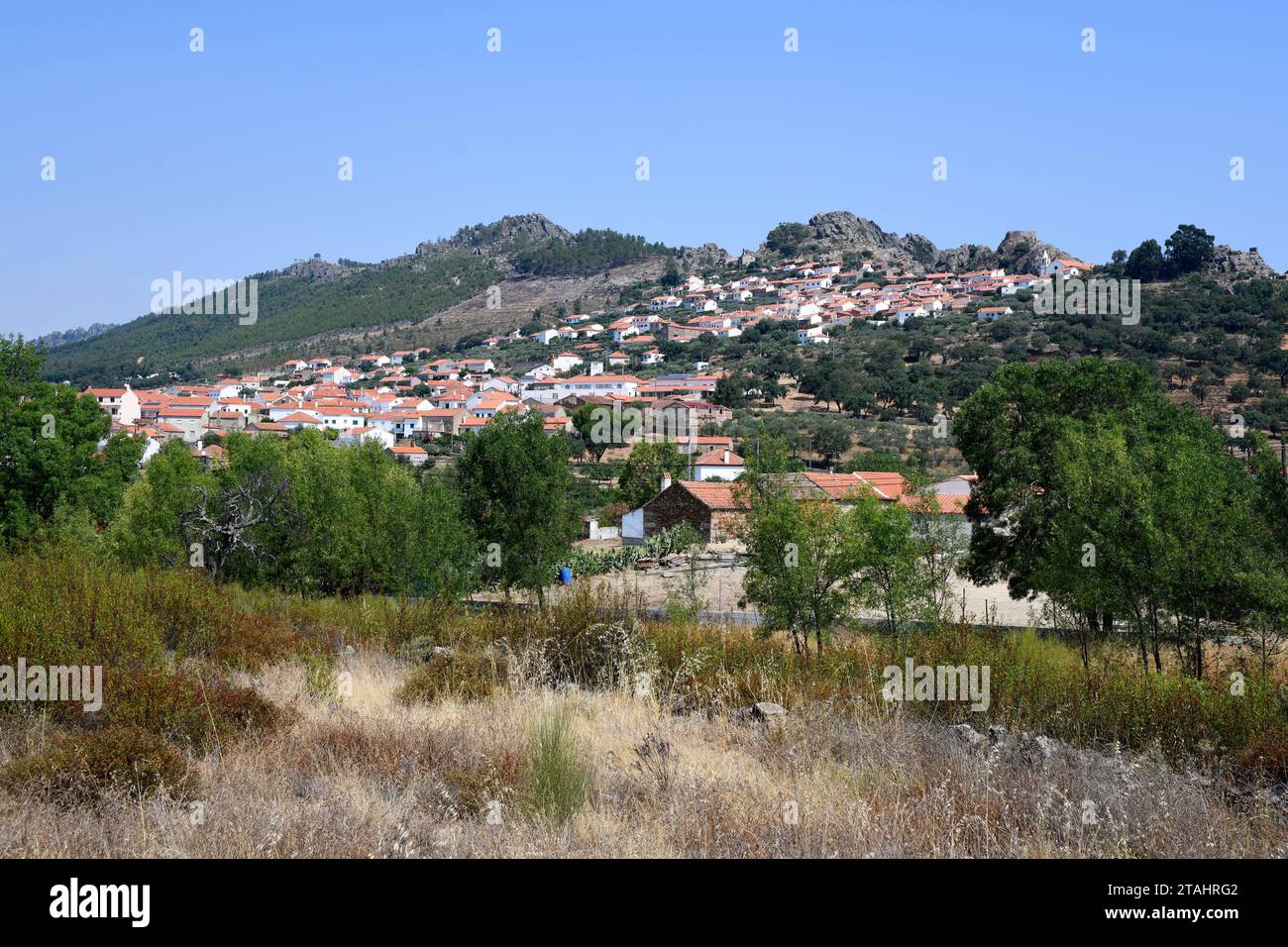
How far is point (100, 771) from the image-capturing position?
5.19 meters

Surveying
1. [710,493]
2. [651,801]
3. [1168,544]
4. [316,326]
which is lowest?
[710,493]

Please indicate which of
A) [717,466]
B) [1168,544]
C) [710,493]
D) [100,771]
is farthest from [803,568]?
[717,466]

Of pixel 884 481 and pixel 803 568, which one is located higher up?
pixel 803 568

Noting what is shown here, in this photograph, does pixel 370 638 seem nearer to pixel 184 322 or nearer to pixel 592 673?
pixel 592 673

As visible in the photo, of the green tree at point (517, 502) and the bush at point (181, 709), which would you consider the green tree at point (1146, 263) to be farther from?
the bush at point (181, 709)

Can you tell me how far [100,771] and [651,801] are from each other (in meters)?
2.99

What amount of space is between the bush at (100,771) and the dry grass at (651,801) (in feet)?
0.32

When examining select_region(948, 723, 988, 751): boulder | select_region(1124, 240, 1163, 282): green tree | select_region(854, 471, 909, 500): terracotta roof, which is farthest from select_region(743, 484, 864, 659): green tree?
select_region(1124, 240, 1163, 282): green tree

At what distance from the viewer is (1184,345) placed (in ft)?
257

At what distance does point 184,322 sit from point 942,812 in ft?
693

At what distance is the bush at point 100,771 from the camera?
5008mm

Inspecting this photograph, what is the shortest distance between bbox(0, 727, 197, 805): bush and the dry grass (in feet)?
0.32

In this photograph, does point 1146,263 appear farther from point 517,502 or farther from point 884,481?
point 517,502

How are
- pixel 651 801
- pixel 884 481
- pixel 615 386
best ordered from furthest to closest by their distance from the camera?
pixel 615 386, pixel 884 481, pixel 651 801
